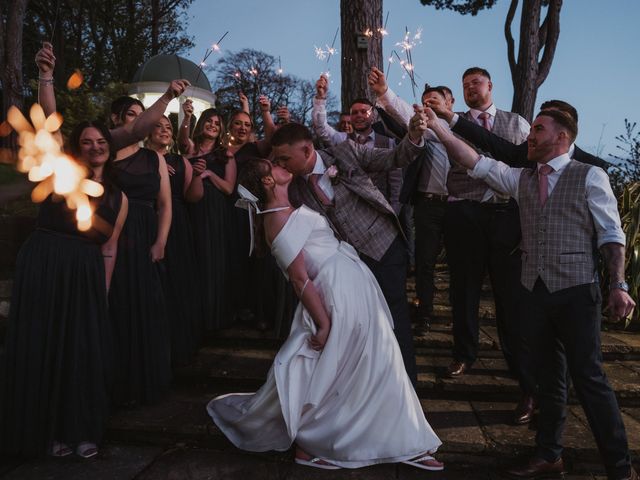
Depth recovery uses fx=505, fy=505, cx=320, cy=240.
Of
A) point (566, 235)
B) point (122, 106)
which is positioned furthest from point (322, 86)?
point (566, 235)

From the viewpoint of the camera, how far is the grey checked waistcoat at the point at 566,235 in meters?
2.58

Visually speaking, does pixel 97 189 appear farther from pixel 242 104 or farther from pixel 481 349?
pixel 481 349

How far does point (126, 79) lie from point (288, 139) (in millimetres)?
18222

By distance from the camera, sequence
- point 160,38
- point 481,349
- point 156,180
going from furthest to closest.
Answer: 1. point 160,38
2. point 481,349
3. point 156,180

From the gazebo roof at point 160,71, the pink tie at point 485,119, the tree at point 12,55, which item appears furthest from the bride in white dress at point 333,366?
the gazebo roof at point 160,71

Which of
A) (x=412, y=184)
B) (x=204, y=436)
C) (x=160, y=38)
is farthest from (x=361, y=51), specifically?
(x=160, y=38)

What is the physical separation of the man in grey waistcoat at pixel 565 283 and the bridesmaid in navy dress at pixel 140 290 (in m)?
2.38

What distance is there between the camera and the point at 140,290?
11.3 feet

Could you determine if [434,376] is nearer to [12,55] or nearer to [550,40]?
[550,40]

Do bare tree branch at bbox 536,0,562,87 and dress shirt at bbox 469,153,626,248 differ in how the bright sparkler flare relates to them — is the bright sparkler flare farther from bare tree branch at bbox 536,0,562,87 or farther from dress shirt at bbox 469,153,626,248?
bare tree branch at bbox 536,0,562,87

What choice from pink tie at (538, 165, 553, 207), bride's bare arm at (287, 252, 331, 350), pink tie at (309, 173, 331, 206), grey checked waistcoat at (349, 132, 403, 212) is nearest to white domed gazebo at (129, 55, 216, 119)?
→ grey checked waistcoat at (349, 132, 403, 212)

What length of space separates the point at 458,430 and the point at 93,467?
222 cm

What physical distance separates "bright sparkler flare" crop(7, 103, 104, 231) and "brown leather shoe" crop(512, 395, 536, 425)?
3.03 m

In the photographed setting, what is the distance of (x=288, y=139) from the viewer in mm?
2906
